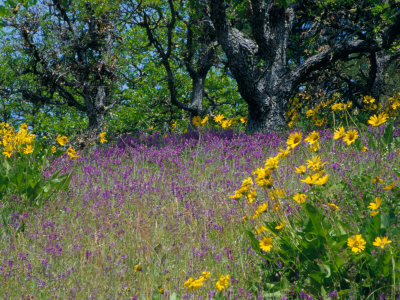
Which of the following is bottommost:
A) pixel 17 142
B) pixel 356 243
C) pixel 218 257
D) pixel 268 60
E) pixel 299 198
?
pixel 218 257

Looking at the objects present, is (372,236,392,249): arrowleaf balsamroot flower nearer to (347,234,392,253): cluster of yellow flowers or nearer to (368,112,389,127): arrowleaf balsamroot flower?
(347,234,392,253): cluster of yellow flowers

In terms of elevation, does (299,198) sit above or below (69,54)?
below

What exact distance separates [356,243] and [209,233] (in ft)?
4.98

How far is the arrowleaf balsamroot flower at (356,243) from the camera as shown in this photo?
199 centimetres

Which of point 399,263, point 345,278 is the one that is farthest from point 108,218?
point 399,263

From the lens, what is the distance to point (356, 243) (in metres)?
2.03

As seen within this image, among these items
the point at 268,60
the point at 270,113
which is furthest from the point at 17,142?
the point at 268,60

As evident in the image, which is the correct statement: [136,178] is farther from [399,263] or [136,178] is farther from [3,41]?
[3,41]

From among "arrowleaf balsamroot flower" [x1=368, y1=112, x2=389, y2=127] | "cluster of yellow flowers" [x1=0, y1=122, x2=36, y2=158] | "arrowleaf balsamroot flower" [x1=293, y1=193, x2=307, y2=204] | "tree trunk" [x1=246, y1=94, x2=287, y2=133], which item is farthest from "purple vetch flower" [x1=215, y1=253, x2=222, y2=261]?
"tree trunk" [x1=246, y1=94, x2=287, y2=133]

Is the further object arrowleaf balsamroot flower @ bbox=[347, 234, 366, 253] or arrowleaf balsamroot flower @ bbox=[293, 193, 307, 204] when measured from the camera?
arrowleaf balsamroot flower @ bbox=[293, 193, 307, 204]

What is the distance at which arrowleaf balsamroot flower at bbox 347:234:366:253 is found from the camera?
199cm

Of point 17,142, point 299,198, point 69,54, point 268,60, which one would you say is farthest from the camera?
point 69,54

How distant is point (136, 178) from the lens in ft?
16.5

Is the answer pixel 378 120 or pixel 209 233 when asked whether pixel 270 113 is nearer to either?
pixel 378 120
